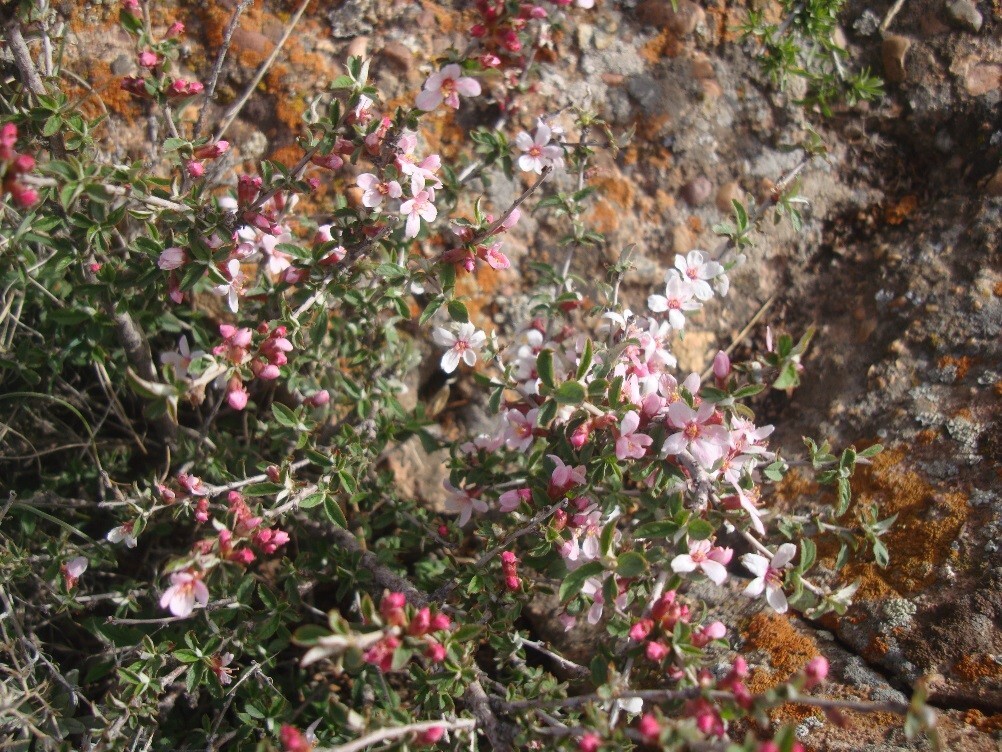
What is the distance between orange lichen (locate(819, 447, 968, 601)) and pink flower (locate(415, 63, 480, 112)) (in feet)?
6.40

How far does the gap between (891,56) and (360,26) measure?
7.94 ft

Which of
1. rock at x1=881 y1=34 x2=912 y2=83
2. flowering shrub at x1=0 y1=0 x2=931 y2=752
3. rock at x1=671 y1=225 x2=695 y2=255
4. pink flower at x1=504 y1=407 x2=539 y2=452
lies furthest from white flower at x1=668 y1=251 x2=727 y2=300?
rock at x1=881 y1=34 x2=912 y2=83

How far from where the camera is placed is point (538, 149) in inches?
112

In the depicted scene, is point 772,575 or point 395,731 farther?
point 772,575

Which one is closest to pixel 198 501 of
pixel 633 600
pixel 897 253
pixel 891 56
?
pixel 633 600

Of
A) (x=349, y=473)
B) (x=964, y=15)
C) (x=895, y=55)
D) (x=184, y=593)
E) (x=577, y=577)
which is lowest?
(x=184, y=593)

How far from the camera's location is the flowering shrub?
6.95 feet

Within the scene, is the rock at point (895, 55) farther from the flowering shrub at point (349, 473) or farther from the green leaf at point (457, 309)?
the green leaf at point (457, 309)

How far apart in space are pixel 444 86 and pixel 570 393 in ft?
3.67

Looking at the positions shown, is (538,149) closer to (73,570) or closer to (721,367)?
(721,367)

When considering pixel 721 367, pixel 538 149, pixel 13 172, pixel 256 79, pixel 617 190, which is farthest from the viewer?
pixel 617 190

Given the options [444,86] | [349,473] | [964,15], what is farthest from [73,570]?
[964,15]

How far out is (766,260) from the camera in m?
3.50

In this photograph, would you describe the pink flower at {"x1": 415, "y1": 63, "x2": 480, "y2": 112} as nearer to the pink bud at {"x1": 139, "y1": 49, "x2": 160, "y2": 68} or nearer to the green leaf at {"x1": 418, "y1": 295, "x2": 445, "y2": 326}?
the green leaf at {"x1": 418, "y1": 295, "x2": 445, "y2": 326}
